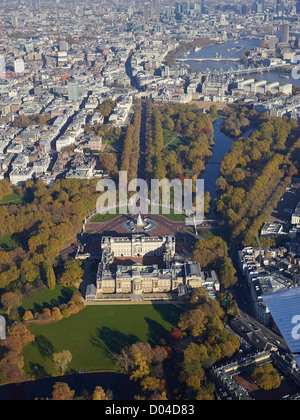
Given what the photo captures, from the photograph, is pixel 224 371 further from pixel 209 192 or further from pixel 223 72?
pixel 223 72

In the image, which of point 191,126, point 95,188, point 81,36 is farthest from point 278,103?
point 81,36

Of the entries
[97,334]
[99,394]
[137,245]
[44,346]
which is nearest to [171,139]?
[137,245]

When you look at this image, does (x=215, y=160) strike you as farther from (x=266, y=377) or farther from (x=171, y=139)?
(x=266, y=377)

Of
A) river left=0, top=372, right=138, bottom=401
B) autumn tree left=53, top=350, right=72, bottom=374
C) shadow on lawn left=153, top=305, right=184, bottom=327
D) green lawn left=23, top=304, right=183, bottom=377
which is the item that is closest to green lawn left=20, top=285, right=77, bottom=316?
green lawn left=23, top=304, right=183, bottom=377

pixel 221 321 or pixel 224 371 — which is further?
pixel 221 321

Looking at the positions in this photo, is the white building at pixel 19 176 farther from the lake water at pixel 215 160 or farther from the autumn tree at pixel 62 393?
the autumn tree at pixel 62 393

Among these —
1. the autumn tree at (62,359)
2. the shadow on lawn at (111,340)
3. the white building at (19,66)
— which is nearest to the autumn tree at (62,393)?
the autumn tree at (62,359)

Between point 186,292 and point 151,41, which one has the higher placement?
point 186,292

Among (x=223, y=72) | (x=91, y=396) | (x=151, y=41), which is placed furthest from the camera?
(x=151, y=41)
